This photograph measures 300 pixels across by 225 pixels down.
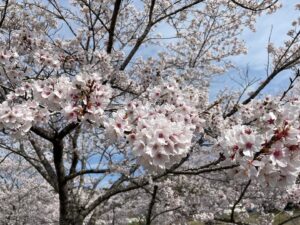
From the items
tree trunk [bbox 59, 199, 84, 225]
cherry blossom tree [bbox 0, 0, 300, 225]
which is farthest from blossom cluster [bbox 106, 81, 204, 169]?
tree trunk [bbox 59, 199, 84, 225]

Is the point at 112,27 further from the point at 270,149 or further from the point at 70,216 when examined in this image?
the point at 270,149

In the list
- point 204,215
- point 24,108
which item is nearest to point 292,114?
point 24,108

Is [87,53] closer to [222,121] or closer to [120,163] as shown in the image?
[120,163]

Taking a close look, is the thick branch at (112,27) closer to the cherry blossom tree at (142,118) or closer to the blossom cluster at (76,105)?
the cherry blossom tree at (142,118)

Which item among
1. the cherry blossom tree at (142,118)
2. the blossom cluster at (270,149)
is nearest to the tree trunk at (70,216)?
the cherry blossom tree at (142,118)

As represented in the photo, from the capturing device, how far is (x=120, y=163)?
7.72m

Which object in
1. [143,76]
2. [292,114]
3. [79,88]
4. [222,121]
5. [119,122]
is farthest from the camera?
[143,76]

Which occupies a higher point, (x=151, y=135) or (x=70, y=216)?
(x=70, y=216)

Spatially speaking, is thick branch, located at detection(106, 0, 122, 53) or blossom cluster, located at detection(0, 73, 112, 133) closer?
blossom cluster, located at detection(0, 73, 112, 133)

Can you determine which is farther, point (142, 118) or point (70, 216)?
point (70, 216)

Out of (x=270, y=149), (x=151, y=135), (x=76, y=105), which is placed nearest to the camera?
(x=270, y=149)

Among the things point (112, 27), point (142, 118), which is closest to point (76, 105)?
point (142, 118)

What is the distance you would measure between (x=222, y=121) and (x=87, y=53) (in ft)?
9.44

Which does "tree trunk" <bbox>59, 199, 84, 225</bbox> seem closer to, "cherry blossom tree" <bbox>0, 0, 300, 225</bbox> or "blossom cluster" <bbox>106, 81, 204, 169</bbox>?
"cherry blossom tree" <bbox>0, 0, 300, 225</bbox>
